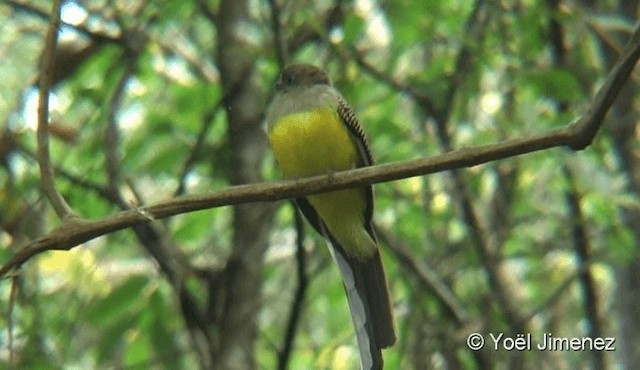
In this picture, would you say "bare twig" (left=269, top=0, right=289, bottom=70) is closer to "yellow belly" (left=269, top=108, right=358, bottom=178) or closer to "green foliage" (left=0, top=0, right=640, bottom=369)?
"green foliage" (left=0, top=0, right=640, bottom=369)

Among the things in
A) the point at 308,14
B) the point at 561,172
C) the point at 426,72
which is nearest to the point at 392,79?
the point at 426,72

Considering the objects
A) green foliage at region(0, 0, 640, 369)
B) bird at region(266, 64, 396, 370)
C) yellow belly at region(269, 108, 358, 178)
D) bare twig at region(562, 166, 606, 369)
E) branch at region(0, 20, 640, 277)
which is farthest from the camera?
bare twig at region(562, 166, 606, 369)

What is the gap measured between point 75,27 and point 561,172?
209cm

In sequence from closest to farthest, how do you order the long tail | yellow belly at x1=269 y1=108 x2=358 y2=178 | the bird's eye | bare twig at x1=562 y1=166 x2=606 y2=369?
the long tail
yellow belly at x1=269 y1=108 x2=358 y2=178
the bird's eye
bare twig at x1=562 y1=166 x2=606 y2=369

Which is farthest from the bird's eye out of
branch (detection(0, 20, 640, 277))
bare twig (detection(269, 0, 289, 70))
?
branch (detection(0, 20, 640, 277))

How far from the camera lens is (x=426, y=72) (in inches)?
187

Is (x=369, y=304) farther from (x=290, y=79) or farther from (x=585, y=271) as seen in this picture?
(x=585, y=271)

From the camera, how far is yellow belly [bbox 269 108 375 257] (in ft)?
12.0

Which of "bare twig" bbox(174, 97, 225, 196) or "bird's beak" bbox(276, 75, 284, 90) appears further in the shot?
"bare twig" bbox(174, 97, 225, 196)

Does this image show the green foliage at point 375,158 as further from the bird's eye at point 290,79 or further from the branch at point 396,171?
the branch at point 396,171

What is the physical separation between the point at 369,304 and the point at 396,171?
114 cm

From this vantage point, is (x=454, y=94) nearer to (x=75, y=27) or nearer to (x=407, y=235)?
(x=407, y=235)

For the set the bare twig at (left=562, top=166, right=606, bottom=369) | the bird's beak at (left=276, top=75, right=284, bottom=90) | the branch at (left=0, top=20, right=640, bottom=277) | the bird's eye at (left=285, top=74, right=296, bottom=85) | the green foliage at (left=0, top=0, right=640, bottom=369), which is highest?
the branch at (left=0, top=20, right=640, bottom=277)

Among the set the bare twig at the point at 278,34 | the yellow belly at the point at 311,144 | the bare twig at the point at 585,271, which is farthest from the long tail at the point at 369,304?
the bare twig at the point at 585,271
